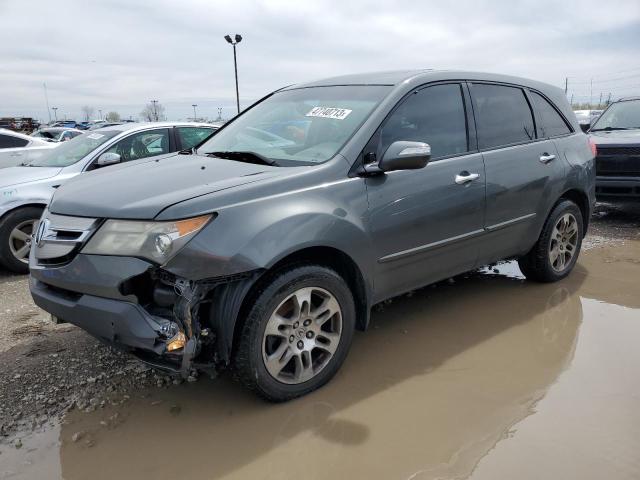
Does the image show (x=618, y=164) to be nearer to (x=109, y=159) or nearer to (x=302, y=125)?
(x=302, y=125)

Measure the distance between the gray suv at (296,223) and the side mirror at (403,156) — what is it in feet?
0.04

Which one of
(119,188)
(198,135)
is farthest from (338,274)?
(198,135)

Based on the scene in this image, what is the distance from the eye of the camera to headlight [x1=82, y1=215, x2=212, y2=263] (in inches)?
97.7

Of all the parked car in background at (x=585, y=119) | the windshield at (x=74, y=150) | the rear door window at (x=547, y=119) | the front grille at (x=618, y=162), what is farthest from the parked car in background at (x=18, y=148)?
the front grille at (x=618, y=162)

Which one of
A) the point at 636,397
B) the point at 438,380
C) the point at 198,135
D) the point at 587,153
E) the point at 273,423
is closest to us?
the point at 273,423

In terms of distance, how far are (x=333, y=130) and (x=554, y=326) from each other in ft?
7.32

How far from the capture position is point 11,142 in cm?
799

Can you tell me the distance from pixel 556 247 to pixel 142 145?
4695mm

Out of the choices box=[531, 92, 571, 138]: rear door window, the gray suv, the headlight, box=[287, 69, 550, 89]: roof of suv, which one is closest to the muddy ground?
the gray suv

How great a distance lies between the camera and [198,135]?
6785 mm

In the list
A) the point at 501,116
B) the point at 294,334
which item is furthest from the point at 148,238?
the point at 501,116

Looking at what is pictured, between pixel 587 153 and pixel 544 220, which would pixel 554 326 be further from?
pixel 587 153

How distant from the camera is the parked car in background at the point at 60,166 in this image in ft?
17.7

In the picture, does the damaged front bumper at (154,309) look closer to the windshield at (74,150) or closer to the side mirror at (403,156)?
the side mirror at (403,156)
